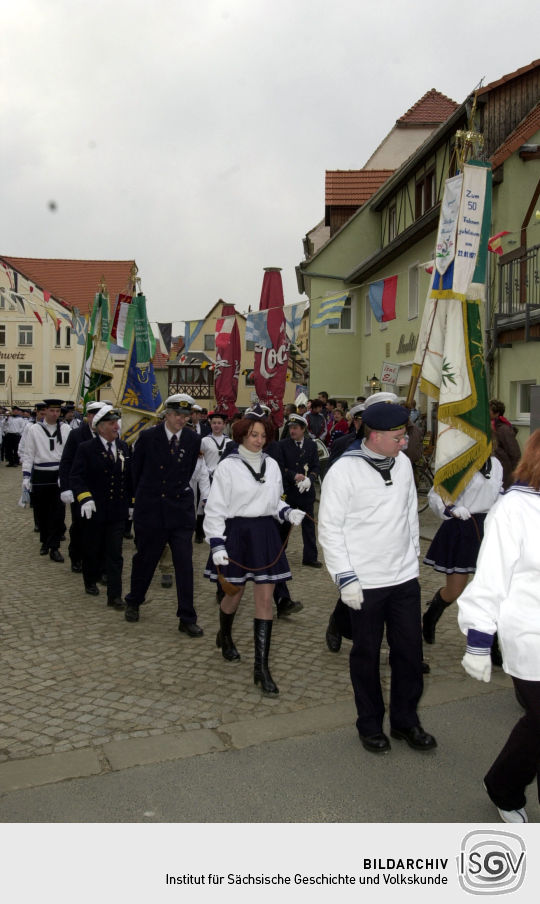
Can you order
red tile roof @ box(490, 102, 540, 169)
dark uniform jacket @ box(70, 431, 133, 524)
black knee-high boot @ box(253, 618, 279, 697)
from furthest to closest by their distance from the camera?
red tile roof @ box(490, 102, 540, 169), dark uniform jacket @ box(70, 431, 133, 524), black knee-high boot @ box(253, 618, 279, 697)

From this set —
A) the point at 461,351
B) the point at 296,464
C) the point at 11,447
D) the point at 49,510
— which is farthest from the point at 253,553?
the point at 11,447

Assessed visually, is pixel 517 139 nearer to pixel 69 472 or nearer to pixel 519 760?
pixel 69 472

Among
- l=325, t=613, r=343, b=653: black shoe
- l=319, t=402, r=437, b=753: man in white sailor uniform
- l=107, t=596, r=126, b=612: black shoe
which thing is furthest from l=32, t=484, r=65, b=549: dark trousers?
l=319, t=402, r=437, b=753: man in white sailor uniform

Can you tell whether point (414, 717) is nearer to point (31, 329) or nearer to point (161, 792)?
point (161, 792)

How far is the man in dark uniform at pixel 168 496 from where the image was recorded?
6387mm

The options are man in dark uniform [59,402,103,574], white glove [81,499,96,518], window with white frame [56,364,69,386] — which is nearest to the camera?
white glove [81,499,96,518]

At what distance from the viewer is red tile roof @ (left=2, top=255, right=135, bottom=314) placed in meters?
56.8

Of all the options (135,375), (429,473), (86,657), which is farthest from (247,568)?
(429,473)

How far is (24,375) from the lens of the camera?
58.6 metres

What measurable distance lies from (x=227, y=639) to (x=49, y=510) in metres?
5.15

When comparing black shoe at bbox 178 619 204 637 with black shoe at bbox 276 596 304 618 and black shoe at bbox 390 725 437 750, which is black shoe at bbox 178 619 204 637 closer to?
black shoe at bbox 276 596 304 618

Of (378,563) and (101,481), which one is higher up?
(101,481)

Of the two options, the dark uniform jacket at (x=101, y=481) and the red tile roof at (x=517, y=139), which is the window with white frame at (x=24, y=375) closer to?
the red tile roof at (x=517, y=139)

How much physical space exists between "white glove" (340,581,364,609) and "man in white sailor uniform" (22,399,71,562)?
6.78 m
